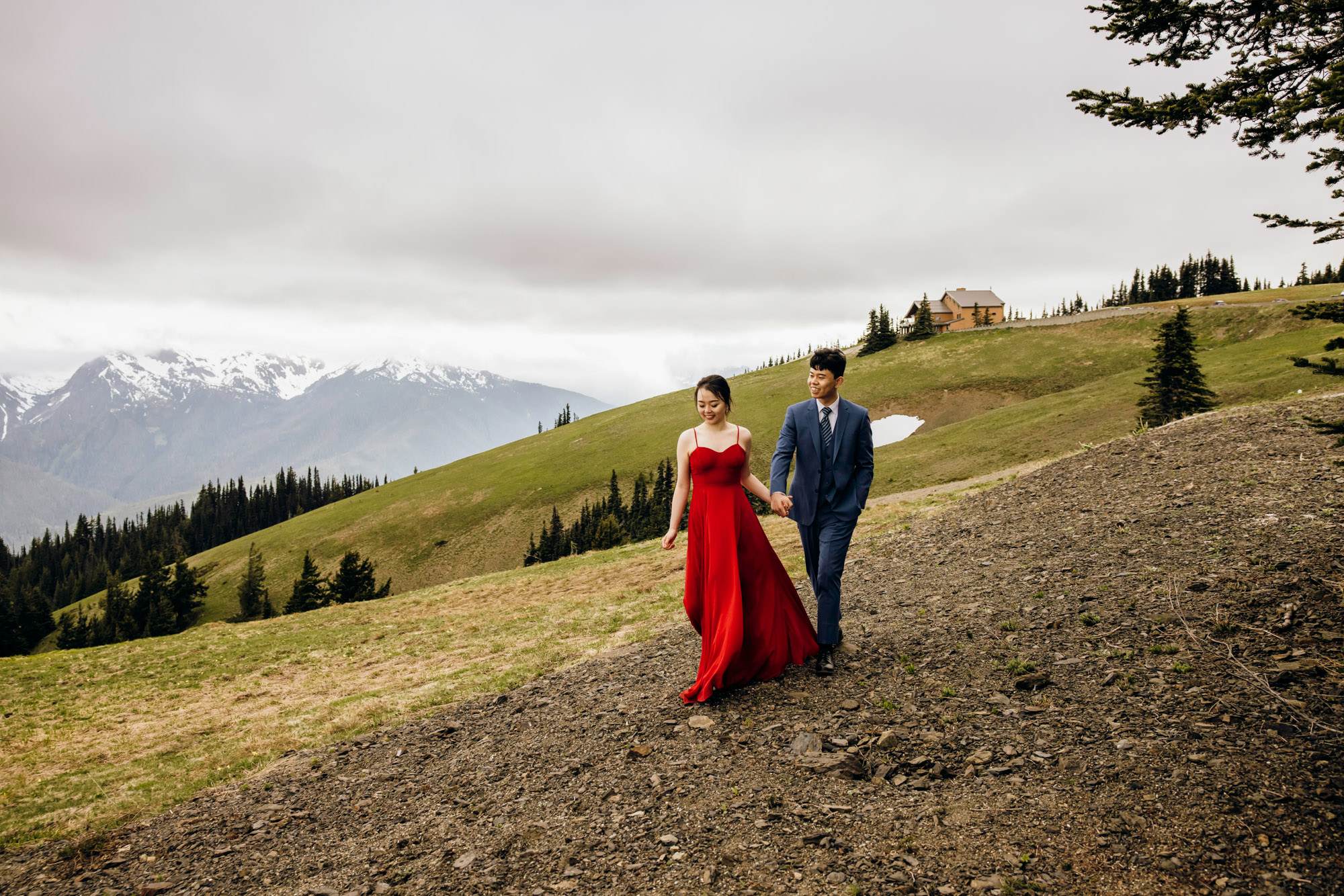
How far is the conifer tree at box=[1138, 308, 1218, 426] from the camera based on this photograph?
134ft

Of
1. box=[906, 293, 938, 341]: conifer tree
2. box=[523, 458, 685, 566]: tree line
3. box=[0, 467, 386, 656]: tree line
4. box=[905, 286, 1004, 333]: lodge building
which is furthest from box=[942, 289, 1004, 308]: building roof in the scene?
box=[0, 467, 386, 656]: tree line

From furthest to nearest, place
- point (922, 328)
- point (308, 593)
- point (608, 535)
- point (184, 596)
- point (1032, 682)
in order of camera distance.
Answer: point (922, 328) → point (184, 596) → point (608, 535) → point (308, 593) → point (1032, 682)

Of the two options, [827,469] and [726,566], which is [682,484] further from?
[827,469]

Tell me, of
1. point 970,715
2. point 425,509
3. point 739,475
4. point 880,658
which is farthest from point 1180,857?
point 425,509

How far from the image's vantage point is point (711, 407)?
8117 mm

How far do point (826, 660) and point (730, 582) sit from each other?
1752 mm

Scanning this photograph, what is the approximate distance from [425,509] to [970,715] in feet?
362

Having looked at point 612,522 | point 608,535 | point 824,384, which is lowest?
point 608,535

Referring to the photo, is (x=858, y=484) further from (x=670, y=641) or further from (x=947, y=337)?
(x=947, y=337)

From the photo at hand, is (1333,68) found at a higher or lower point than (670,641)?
higher

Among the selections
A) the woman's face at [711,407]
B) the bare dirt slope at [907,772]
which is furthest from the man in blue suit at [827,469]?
the bare dirt slope at [907,772]

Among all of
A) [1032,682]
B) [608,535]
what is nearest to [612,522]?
[608,535]

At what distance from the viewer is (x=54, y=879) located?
6.75m

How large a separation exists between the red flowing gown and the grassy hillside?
44.7 meters
